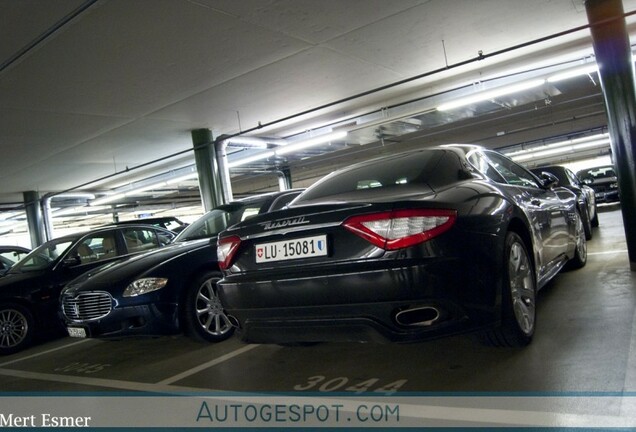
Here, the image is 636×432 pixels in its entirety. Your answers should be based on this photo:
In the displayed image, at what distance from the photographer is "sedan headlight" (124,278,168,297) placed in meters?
4.35

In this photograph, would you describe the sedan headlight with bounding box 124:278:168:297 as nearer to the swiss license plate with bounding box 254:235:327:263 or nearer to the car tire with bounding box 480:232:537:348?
the swiss license plate with bounding box 254:235:327:263

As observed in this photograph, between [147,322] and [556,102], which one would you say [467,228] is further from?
[556,102]

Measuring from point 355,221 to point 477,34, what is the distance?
20.1 feet

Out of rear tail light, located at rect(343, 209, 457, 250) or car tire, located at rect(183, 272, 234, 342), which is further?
car tire, located at rect(183, 272, 234, 342)

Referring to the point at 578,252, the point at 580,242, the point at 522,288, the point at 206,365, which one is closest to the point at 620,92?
the point at 580,242

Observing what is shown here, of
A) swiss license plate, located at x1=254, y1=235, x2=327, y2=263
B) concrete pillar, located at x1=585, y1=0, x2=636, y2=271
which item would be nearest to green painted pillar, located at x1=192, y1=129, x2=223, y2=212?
concrete pillar, located at x1=585, y1=0, x2=636, y2=271

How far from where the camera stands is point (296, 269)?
278 centimetres

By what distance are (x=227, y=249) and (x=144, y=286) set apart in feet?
5.30

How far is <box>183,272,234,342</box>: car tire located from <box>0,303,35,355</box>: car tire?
3074mm

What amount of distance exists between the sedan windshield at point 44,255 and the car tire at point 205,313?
3241 mm

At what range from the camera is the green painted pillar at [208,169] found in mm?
11250

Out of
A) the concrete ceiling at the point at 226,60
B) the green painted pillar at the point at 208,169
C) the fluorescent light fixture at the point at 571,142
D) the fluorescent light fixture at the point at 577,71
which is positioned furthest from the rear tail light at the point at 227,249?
the fluorescent light fixture at the point at 571,142

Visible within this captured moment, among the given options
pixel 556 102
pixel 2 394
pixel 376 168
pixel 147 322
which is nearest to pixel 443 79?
pixel 556 102

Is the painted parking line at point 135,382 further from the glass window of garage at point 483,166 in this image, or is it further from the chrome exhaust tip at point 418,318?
the glass window of garage at point 483,166
